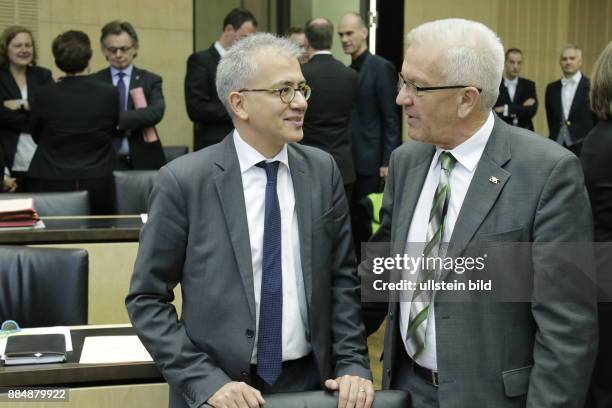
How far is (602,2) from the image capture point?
11.6 meters

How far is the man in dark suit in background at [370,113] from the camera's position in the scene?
22.4 feet

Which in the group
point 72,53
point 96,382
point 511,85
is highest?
point 72,53

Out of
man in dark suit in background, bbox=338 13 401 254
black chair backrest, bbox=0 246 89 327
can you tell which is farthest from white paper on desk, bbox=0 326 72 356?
man in dark suit in background, bbox=338 13 401 254

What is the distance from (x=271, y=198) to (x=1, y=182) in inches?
150

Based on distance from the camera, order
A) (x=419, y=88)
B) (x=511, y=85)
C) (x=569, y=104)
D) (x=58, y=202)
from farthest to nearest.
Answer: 1. (x=511, y=85)
2. (x=569, y=104)
3. (x=58, y=202)
4. (x=419, y=88)

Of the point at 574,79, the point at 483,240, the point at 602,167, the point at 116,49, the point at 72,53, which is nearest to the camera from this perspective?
the point at 483,240

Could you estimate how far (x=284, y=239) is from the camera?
2424 mm

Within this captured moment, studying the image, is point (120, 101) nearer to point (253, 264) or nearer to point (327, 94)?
point (327, 94)

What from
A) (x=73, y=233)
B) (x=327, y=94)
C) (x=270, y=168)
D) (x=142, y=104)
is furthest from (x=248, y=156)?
(x=142, y=104)

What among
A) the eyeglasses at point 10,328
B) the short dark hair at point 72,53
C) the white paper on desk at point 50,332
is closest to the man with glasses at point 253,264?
the white paper on desk at point 50,332

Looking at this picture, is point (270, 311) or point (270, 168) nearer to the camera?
point (270, 311)

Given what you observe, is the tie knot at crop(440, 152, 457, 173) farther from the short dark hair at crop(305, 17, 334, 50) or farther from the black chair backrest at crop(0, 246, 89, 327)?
the short dark hair at crop(305, 17, 334, 50)

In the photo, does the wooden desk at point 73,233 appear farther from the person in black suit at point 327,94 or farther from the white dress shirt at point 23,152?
the person in black suit at point 327,94

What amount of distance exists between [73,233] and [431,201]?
2610 mm
